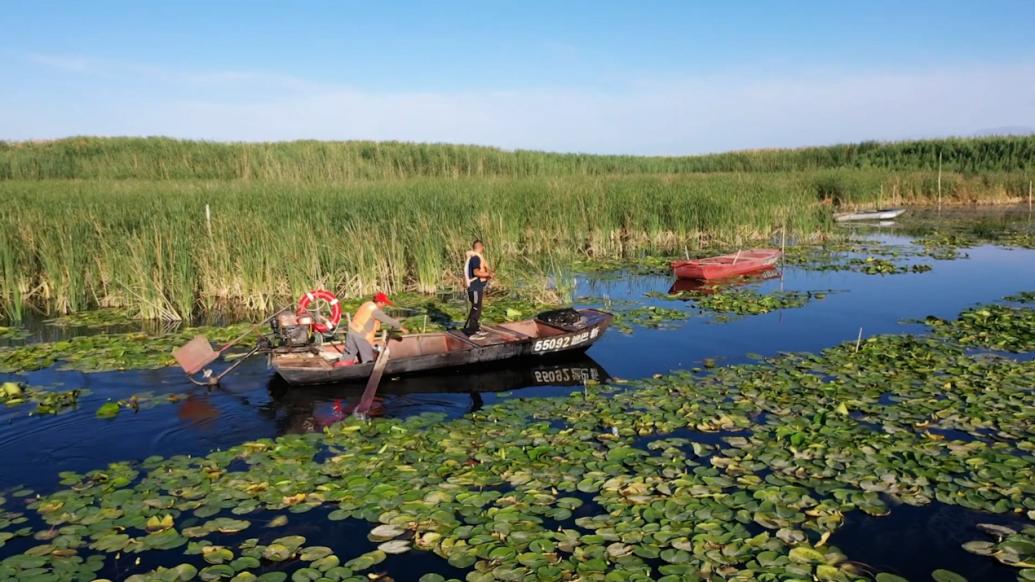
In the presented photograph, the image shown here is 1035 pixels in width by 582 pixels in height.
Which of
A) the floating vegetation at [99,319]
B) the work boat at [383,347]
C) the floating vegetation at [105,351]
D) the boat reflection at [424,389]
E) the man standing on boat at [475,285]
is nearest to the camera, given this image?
the boat reflection at [424,389]

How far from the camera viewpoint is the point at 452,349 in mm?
9180

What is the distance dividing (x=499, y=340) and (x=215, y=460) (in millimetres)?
4032

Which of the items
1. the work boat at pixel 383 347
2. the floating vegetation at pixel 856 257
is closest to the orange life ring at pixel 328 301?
the work boat at pixel 383 347

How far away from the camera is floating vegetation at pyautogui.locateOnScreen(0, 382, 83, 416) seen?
7.55m

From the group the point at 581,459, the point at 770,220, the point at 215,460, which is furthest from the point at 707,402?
the point at 770,220

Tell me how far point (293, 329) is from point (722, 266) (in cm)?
928

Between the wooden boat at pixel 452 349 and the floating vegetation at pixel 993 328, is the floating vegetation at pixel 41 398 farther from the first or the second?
the floating vegetation at pixel 993 328

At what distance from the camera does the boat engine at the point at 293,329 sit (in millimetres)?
8750

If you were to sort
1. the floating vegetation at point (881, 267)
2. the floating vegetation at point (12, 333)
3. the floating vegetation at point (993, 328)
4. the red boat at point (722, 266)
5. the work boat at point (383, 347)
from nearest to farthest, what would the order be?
the work boat at point (383, 347) < the floating vegetation at point (993, 328) < the floating vegetation at point (12, 333) < the red boat at point (722, 266) < the floating vegetation at point (881, 267)

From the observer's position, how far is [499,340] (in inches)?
370

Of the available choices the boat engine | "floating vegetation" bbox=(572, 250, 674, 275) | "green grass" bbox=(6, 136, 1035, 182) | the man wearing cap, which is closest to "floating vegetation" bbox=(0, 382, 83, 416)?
the boat engine

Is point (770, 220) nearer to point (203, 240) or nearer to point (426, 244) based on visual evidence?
point (426, 244)

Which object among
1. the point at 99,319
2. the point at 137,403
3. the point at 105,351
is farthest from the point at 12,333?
the point at 137,403

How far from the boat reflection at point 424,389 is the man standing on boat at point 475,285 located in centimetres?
67
